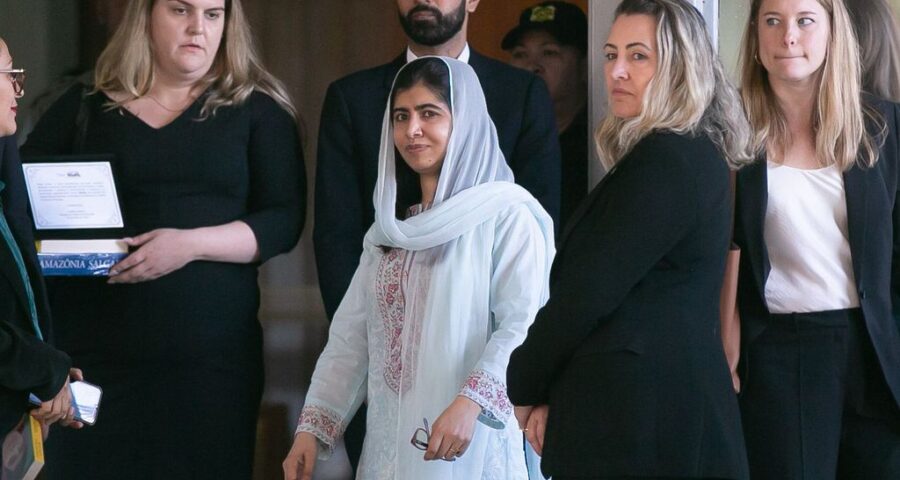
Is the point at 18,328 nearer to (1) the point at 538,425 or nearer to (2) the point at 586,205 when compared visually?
(1) the point at 538,425

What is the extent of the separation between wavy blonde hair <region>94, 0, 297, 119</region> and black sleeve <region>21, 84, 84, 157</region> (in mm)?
85

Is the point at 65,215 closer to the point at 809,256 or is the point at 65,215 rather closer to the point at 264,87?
the point at 264,87

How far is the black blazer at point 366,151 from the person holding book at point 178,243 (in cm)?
14

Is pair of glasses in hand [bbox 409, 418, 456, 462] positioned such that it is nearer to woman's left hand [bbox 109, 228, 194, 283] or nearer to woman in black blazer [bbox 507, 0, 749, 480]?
woman in black blazer [bbox 507, 0, 749, 480]

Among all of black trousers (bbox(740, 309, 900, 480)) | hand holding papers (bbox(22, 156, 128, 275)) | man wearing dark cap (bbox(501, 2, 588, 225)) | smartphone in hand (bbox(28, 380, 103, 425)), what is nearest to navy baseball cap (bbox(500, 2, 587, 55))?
man wearing dark cap (bbox(501, 2, 588, 225))

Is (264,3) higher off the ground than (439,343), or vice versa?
(264,3)

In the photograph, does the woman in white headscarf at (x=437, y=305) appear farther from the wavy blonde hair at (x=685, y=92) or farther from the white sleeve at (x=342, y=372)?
the wavy blonde hair at (x=685, y=92)

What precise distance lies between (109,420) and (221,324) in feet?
1.21

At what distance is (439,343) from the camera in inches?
112

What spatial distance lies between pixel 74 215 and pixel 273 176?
0.51 metres

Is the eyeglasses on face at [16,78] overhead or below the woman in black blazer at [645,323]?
overhead

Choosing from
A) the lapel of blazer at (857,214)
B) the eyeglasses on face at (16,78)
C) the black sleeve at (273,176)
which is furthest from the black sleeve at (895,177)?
the eyeglasses on face at (16,78)

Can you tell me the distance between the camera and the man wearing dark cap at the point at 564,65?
384 centimetres

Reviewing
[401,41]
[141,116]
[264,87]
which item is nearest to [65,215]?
[141,116]
